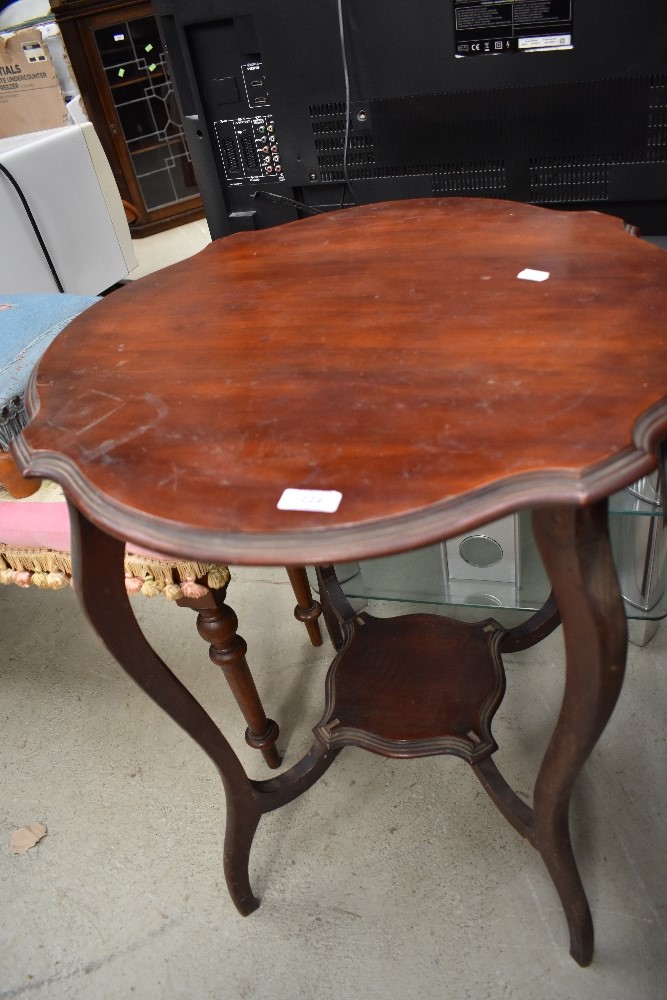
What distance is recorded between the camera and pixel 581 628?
64 cm

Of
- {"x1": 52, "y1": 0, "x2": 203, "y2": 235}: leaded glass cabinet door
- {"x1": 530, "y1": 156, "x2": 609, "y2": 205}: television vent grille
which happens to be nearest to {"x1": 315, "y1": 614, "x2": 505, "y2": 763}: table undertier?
{"x1": 530, "y1": 156, "x2": 609, "y2": 205}: television vent grille

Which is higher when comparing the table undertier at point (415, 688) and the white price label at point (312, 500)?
the white price label at point (312, 500)

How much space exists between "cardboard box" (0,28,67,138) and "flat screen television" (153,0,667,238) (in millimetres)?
2224

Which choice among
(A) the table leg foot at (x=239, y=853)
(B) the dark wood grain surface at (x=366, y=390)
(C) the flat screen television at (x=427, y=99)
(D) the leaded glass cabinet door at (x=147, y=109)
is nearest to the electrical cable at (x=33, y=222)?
(C) the flat screen television at (x=427, y=99)

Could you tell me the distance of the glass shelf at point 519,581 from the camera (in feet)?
3.98

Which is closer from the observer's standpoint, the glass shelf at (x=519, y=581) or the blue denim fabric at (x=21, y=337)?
the blue denim fabric at (x=21, y=337)

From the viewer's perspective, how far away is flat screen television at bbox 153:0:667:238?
1.04 meters

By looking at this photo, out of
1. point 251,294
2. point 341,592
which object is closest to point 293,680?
point 341,592

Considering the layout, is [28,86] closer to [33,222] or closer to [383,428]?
[33,222]

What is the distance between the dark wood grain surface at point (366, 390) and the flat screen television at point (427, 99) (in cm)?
18

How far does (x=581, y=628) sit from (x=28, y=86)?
3.32m

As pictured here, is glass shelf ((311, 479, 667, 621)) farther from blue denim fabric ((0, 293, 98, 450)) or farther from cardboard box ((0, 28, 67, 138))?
cardboard box ((0, 28, 67, 138))

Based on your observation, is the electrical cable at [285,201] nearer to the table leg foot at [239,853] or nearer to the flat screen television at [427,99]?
the flat screen television at [427,99]

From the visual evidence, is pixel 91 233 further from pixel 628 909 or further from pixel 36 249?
pixel 628 909
